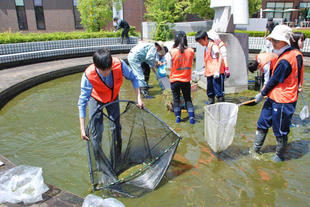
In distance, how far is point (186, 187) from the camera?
3012 mm

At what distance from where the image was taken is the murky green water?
2840mm

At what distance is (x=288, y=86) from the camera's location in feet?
9.93

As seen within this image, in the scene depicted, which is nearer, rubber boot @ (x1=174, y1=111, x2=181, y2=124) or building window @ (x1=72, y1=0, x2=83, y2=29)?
rubber boot @ (x1=174, y1=111, x2=181, y2=124)

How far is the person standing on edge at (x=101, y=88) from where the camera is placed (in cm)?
255

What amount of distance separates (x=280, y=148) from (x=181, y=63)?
2.05 m

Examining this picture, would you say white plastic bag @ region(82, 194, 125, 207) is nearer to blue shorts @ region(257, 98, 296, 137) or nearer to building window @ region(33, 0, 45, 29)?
blue shorts @ region(257, 98, 296, 137)

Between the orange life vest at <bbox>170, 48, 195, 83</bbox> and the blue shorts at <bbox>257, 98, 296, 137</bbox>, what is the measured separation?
1554 millimetres

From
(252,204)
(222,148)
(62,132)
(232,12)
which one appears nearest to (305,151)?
(222,148)

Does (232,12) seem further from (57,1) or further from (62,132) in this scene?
(57,1)

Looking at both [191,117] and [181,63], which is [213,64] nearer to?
[181,63]

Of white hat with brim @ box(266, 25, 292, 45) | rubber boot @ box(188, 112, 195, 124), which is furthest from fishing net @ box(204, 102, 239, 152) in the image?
white hat with brim @ box(266, 25, 292, 45)

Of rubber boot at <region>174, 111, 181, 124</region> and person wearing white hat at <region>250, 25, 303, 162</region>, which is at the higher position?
person wearing white hat at <region>250, 25, 303, 162</region>

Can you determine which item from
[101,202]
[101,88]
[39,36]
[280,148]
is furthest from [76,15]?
[101,202]

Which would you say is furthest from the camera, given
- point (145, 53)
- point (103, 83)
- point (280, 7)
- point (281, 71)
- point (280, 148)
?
point (280, 7)
